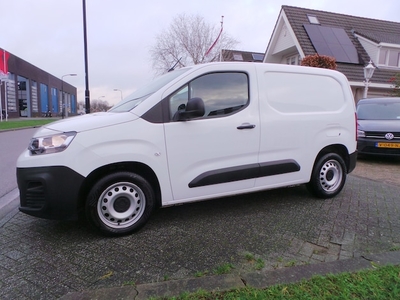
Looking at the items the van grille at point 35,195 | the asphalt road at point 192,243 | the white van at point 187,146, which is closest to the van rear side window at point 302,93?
the white van at point 187,146

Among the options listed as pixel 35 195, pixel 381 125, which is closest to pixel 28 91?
pixel 381 125

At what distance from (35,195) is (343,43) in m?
20.1

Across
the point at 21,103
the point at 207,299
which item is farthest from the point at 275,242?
the point at 21,103

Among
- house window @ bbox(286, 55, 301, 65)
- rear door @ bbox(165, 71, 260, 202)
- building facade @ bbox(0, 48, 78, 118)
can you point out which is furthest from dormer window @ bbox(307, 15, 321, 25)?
building facade @ bbox(0, 48, 78, 118)

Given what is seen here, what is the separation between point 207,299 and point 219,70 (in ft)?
8.33

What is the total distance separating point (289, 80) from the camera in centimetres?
391

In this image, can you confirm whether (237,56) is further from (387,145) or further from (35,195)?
(35,195)

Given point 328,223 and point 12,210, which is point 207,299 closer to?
point 328,223

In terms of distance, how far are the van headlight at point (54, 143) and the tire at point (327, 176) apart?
3.33 meters

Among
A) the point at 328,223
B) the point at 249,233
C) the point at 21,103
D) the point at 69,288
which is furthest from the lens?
the point at 21,103

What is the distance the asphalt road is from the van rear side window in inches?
55.6

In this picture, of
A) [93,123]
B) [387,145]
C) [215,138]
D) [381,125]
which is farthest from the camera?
[381,125]

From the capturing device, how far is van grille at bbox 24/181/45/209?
2.78m

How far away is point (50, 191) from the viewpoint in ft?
9.04
